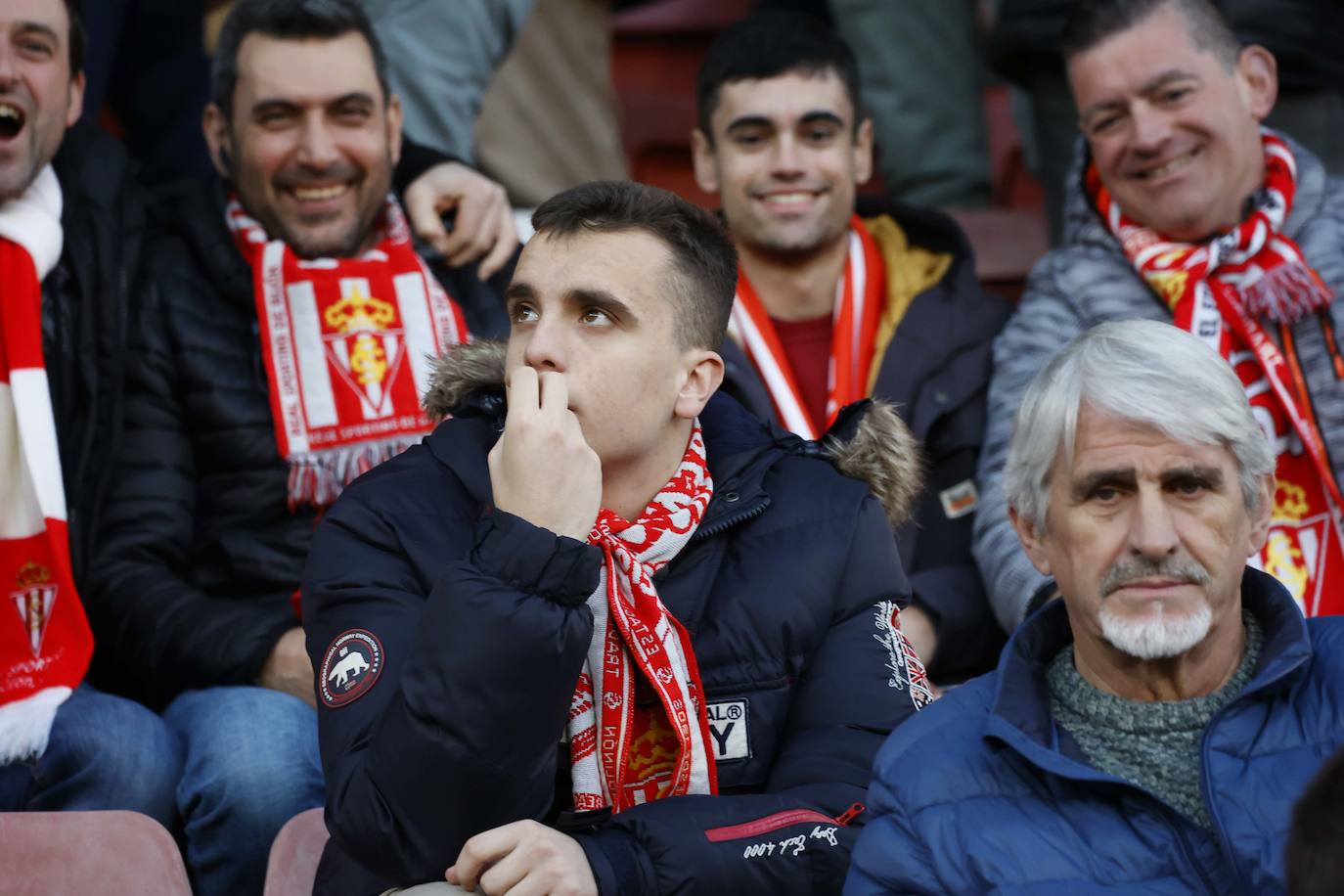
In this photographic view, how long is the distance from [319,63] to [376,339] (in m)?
0.59

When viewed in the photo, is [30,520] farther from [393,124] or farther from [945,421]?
[945,421]

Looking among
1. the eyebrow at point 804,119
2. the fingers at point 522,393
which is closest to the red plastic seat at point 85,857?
the fingers at point 522,393

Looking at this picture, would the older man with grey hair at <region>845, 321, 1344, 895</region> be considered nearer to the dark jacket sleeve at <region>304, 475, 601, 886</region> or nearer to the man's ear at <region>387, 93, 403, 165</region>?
the dark jacket sleeve at <region>304, 475, 601, 886</region>

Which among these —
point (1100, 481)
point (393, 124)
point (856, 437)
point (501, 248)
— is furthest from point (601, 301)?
point (393, 124)

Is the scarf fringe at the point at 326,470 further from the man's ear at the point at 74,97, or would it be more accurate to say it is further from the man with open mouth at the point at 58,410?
the man's ear at the point at 74,97

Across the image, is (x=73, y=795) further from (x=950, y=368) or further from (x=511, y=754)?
(x=950, y=368)

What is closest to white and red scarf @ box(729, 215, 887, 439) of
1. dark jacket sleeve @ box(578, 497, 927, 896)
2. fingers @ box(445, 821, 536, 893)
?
dark jacket sleeve @ box(578, 497, 927, 896)

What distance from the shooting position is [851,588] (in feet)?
8.64

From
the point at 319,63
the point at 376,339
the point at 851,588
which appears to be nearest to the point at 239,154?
the point at 319,63

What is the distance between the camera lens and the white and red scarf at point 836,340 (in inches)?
154

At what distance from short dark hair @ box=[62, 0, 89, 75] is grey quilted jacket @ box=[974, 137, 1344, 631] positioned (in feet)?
6.44

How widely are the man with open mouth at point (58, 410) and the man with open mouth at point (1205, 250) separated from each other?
1.65 meters

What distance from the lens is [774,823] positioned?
91.7 inches

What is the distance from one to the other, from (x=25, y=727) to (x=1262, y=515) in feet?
6.32
